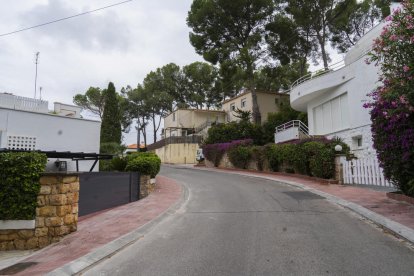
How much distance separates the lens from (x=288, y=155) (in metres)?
20.5

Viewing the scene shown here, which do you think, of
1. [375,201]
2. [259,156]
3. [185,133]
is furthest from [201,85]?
[375,201]

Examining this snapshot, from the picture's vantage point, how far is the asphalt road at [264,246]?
5.11 m

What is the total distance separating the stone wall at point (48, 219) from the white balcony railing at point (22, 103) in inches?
520

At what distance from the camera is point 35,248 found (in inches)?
293

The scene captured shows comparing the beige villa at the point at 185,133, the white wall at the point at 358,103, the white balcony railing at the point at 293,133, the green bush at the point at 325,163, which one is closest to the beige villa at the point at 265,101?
the beige villa at the point at 185,133

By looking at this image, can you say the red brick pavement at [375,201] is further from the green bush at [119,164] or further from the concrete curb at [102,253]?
the green bush at [119,164]

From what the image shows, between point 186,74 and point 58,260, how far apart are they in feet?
168

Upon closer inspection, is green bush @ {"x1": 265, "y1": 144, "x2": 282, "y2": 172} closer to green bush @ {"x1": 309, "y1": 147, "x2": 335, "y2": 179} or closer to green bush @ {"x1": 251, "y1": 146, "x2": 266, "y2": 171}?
green bush @ {"x1": 251, "y1": 146, "x2": 266, "y2": 171}

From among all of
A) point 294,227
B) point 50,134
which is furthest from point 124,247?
point 50,134

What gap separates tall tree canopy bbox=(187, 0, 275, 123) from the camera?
32.2 meters

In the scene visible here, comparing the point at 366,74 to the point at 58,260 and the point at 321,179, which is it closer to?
the point at 321,179

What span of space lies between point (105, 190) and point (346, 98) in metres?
17.4

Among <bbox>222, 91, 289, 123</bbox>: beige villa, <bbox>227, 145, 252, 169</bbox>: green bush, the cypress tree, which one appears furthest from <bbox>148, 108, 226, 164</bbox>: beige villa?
the cypress tree

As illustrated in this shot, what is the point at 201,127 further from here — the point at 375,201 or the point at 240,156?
the point at 375,201
